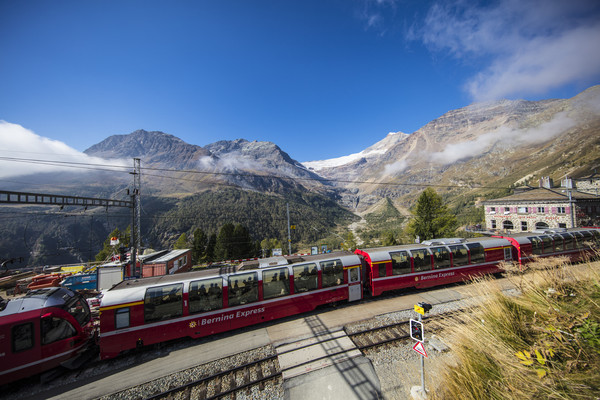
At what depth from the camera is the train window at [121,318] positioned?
29.1 feet

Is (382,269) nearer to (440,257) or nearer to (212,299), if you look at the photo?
(440,257)

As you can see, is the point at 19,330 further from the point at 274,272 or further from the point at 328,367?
the point at 328,367

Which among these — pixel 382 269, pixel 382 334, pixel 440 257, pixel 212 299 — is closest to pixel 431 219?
pixel 440 257

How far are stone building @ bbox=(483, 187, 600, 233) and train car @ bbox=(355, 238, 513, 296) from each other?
20832 mm

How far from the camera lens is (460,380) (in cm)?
250

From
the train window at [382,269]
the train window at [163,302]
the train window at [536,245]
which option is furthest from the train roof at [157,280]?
the train window at [536,245]

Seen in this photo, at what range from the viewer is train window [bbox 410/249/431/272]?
13.4m

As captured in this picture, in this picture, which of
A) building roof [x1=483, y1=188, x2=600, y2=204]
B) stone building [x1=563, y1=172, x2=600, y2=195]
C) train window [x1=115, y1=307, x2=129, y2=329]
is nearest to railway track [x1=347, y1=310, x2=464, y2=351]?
train window [x1=115, y1=307, x2=129, y2=329]

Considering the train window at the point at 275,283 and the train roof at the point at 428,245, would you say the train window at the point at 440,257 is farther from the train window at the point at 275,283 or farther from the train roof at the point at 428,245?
the train window at the point at 275,283

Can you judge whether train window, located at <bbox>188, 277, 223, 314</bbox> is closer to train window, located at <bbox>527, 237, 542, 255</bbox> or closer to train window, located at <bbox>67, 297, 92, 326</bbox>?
train window, located at <bbox>67, 297, 92, 326</bbox>

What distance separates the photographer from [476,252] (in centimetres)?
1480

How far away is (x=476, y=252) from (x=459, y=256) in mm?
1497

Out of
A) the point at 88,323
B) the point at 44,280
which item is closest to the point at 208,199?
the point at 44,280

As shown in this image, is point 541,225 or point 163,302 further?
point 541,225
